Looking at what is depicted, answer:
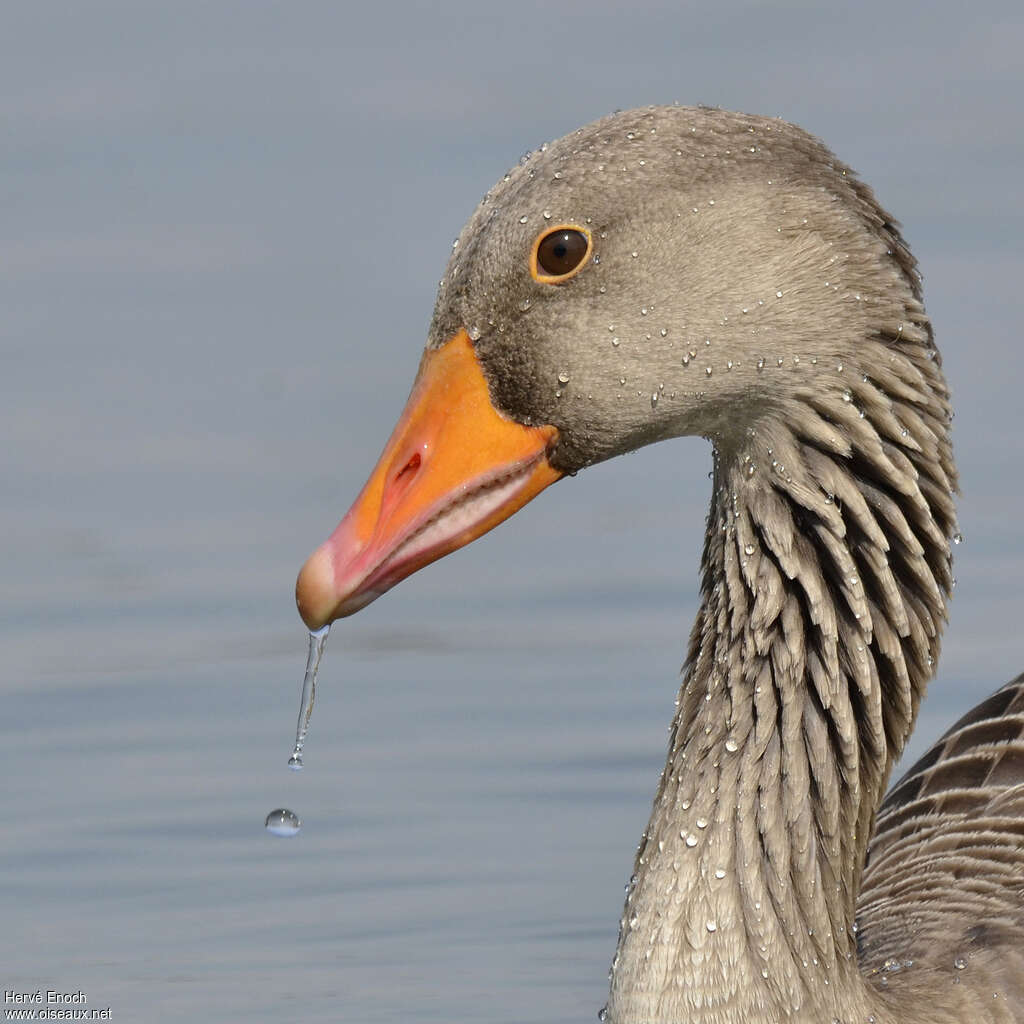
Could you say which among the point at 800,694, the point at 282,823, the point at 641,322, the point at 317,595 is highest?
the point at 641,322

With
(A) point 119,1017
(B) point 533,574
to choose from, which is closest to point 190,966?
(A) point 119,1017

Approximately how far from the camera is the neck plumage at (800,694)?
7.09 m

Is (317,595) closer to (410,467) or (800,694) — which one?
(410,467)

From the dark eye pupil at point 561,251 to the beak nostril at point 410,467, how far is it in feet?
2.01

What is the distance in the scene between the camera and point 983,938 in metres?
7.43

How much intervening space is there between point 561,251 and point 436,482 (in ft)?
2.31

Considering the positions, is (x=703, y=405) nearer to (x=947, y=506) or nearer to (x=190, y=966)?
(x=947, y=506)

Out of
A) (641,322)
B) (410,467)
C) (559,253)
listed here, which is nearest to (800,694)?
(641,322)

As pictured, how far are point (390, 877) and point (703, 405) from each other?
3636 millimetres

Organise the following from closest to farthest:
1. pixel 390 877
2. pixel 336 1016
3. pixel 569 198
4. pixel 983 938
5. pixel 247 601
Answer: pixel 569 198 → pixel 983 938 → pixel 336 1016 → pixel 390 877 → pixel 247 601

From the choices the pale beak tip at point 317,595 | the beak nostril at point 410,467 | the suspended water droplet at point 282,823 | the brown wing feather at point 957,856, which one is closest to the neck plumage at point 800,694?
the brown wing feather at point 957,856

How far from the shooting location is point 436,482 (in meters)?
6.98

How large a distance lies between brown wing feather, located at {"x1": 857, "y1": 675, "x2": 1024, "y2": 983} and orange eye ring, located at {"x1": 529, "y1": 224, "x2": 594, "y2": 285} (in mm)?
2246

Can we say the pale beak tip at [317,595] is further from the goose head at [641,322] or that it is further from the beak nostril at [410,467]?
the beak nostril at [410,467]
